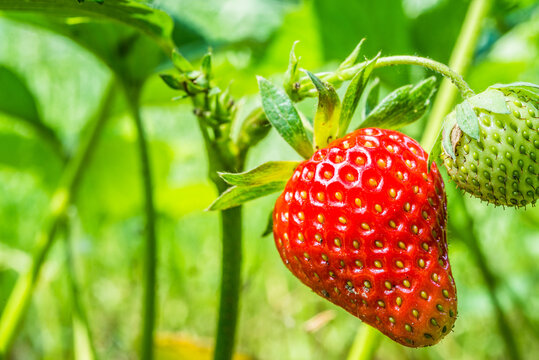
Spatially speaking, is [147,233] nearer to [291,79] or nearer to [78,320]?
[78,320]

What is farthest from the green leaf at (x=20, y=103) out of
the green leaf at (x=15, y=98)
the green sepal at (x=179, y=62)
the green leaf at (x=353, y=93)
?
the green leaf at (x=353, y=93)

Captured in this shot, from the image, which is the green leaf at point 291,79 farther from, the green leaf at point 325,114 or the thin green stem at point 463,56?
the thin green stem at point 463,56

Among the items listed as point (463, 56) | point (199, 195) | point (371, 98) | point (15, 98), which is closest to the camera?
point (371, 98)

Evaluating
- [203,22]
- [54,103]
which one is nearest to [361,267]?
[203,22]

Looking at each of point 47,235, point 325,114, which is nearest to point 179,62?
point 325,114

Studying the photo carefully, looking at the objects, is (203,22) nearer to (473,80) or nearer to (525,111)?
(473,80)

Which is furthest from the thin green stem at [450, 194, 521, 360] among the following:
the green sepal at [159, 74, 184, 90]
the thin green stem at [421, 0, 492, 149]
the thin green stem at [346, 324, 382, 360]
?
the green sepal at [159, 74, 184, 90]
